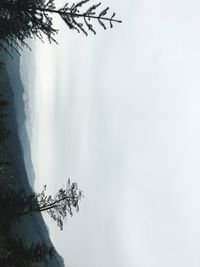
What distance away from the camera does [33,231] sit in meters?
102

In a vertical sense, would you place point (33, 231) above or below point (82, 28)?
above

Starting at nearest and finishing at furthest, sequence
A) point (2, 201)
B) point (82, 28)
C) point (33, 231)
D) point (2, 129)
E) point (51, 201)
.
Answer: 1. point (82, 28)
2. point (2, 129)
3. point (2, 201)
4. point (51, 201)
5. point (33, 231)

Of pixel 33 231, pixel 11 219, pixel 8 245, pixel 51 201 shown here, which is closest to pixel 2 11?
pixel 8 245

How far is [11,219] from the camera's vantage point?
2273 centimetres

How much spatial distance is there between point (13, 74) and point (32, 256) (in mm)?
180117

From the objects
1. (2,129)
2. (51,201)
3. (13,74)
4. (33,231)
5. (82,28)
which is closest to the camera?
(82,28)

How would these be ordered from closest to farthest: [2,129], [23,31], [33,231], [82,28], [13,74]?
[82,28] < [23,31] < [2,129] < [33,231] < [13,74]

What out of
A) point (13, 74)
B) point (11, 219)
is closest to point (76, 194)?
point (11, 219)

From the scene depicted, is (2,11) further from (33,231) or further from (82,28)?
(33,231)

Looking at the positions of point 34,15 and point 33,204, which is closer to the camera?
point 34,15

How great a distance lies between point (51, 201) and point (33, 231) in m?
78.5

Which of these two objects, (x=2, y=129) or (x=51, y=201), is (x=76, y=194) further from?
(x=2, y=129)

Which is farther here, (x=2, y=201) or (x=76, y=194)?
(x=76, y=194)

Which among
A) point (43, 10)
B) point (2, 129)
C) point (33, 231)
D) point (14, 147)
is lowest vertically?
point (43, 10)
